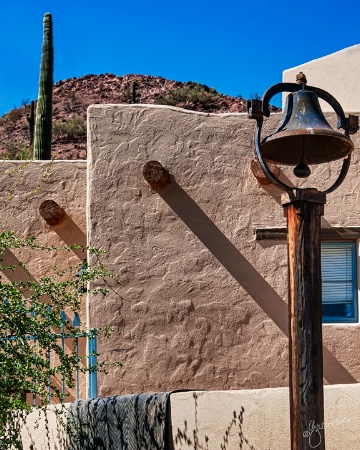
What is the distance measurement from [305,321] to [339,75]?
218 inches

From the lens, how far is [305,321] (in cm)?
577

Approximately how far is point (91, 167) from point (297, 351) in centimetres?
429

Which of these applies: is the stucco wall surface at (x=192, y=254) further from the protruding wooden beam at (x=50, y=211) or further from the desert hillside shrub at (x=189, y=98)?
the desert hillside shrub at (x=189, y=98)

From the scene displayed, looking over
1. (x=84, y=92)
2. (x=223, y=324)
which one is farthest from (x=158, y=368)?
(x=84, y=92)

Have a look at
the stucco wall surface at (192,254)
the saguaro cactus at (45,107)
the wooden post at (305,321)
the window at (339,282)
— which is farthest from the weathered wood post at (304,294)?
the saguaro cactus at (45,107)

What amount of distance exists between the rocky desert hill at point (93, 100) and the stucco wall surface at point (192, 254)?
678 inches

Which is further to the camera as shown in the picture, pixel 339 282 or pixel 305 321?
pixel 339 282

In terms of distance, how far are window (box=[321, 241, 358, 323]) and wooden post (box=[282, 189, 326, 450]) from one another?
3.51 m

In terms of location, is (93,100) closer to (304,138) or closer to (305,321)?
(304,138)

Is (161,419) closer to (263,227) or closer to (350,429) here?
(350,429)

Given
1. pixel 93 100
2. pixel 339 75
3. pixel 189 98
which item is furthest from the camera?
pixel 93 100

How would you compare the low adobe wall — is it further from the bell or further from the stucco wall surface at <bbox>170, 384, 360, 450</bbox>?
the bell

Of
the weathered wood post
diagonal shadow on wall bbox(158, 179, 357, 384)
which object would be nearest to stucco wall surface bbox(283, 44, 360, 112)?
diagonal shadow on wall bbox(158, 179, 357, 384)

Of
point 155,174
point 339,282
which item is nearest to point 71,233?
point 155,174
